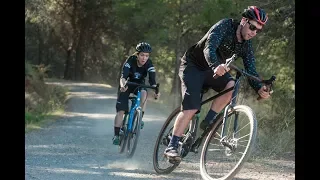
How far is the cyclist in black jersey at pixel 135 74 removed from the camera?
25.9 ft

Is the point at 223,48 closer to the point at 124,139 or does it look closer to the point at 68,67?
the point at 124,139

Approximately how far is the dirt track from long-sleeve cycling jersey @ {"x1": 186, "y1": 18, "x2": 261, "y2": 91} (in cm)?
153

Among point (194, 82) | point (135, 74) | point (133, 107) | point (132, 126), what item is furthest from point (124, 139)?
point (194, 82)

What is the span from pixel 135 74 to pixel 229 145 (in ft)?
10.8

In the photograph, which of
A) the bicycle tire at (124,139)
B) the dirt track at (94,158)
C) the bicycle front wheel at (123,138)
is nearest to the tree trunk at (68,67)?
the dirt track at (94,158)

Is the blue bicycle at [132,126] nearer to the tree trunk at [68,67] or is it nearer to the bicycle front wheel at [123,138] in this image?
the bicycle front wheel at [123,138]

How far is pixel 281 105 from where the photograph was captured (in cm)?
1089

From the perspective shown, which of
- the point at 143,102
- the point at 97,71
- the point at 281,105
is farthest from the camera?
the point at 97,71

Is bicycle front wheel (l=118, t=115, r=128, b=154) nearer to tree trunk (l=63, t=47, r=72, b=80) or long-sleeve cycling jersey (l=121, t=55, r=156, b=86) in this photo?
long-sleeve cycling jersey (l=121, t=55, r=156, b=86)

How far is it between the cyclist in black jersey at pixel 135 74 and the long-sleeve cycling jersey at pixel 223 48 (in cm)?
230

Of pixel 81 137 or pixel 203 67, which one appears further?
pixel 81 137
